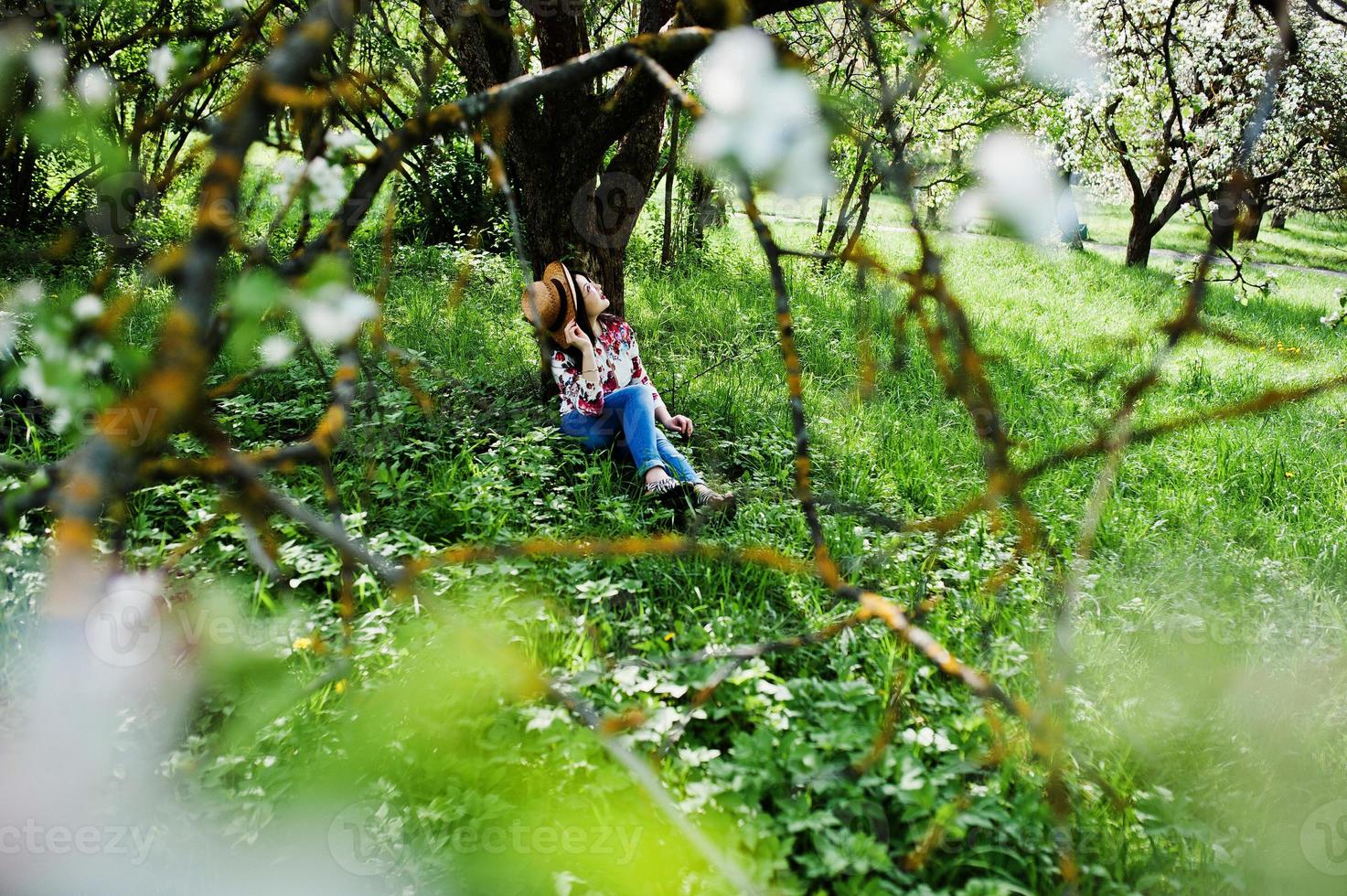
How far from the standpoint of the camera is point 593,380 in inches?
153

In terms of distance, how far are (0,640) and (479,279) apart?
15.6 feet

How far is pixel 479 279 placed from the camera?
6555 millimetres

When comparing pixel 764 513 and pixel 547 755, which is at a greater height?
pixel 764 513

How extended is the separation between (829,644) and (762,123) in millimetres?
1766

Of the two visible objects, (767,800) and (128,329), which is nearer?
(767,800)

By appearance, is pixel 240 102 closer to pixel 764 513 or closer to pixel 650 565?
pixel 650 565

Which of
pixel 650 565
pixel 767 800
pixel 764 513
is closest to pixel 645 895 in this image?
pixel 767 800

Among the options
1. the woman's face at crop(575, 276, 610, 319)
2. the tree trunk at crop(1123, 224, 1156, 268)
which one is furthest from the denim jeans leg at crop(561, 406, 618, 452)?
the tree trunk at crop(1123, 224, 1156, 268)

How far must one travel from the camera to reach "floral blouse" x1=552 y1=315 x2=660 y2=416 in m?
3.88

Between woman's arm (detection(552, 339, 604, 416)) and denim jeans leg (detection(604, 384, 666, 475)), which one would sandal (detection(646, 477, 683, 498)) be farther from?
woman's arm (detection(552, 339, 604, 416))

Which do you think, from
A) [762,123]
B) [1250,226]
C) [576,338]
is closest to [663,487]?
[576,338]

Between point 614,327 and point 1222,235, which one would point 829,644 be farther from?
point 614,327

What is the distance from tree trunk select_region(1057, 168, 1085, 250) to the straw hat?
13137 mm

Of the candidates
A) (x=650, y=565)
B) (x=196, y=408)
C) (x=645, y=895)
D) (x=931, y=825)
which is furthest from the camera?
(x=650, y=565)
